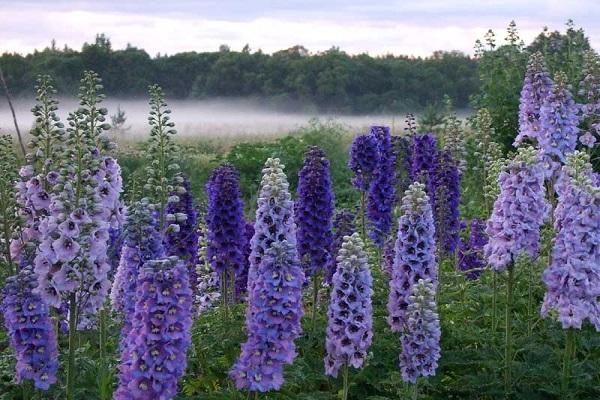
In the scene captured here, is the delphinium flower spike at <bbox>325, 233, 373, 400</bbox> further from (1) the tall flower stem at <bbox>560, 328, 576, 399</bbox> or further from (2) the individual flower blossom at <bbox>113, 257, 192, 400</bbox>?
(1) the tall flower stem at <bbox>560, 328, 576, 399</bbox>

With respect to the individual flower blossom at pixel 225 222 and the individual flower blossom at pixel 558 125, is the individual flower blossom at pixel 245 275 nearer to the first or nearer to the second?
the individual flower blossom at pixel 225 222

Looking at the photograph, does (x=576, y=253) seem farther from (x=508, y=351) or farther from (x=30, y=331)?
(x=30, y=331)

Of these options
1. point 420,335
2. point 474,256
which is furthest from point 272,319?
point 474,256

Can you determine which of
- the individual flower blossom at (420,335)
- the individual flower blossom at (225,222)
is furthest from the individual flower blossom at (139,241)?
the individual flower blossom at (225,222)

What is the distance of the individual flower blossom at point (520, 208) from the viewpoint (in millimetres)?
6129

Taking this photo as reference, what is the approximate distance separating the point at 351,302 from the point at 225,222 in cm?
230

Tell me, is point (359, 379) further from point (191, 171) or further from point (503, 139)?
point (191, 171)

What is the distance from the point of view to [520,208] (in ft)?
20.2

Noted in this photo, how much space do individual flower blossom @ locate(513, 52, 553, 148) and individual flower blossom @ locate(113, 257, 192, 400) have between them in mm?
4903

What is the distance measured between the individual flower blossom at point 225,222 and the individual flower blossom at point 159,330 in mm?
2664

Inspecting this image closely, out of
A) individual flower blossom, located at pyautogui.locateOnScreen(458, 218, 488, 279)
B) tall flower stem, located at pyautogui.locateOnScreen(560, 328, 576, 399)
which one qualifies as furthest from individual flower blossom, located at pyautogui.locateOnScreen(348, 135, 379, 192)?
tall flower stem, located at pyautogui.locateOnScreen(560, 328, 576, 399)

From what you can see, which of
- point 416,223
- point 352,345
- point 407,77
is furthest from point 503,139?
point 407,77

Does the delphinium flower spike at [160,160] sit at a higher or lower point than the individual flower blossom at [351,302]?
higher

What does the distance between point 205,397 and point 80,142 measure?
1660 millimetres
